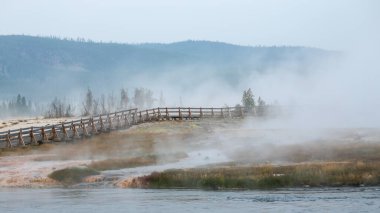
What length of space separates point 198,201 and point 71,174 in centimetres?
1433

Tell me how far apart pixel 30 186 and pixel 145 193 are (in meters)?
9.88

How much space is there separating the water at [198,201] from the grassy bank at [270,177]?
5.24ft

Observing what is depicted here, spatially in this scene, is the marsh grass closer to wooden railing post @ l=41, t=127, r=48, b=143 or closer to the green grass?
the green grass

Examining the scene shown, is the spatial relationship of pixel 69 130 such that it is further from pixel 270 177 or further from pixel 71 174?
pixel 270 177

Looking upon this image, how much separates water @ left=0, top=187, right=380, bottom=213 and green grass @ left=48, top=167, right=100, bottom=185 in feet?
19.0

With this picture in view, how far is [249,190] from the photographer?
3725 cm

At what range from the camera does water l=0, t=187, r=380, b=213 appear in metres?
30.9

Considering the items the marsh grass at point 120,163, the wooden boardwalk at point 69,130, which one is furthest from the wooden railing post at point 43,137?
the marsh grass at point 120,163

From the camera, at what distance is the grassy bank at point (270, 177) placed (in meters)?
37.4

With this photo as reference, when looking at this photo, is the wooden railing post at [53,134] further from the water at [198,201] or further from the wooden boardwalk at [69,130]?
the water at [198,201]

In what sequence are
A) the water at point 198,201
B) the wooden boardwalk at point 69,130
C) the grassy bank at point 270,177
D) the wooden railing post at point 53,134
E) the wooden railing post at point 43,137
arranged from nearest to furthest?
the water at point 198,201, the grassy bank at point 270,177, the wooden boardwalk at point 69,130, the wooden railing post at point 43,137, the wooden railing post at point 53,134

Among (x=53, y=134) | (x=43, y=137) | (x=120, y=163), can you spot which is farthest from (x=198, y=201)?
(x=53, y=134)

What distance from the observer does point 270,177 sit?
38.7 metres

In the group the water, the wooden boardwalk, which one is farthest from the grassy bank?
the wooden boardwalk
